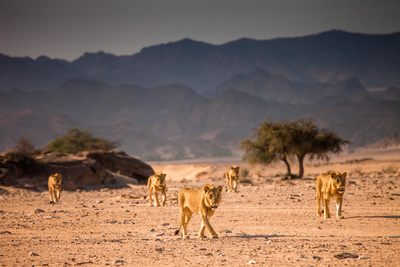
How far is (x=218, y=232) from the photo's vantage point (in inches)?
464

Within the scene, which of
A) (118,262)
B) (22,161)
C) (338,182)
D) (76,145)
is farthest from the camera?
(76,145)

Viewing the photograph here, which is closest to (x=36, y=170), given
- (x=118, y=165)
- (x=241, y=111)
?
(x=118, y=165)

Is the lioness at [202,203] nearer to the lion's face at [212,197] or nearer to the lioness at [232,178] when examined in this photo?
the lion's face at [212,197]

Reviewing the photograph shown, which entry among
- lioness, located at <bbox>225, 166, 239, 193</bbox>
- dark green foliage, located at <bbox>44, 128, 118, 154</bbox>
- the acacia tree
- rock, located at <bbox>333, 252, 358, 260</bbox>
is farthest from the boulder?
rock, located at <bbox>333, 252, 358, 260</bbox>

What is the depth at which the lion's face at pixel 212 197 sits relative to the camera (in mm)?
9742

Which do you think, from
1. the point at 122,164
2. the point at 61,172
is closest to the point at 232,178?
the point at 61,172

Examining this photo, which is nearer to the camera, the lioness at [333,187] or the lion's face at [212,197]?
the lion's face at [212,197]

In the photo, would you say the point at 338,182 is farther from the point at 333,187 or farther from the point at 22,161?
the point at 22,161

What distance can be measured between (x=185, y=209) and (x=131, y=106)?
173454 millimetres

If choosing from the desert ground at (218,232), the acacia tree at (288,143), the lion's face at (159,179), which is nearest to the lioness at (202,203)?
the desert ground at (218,232)

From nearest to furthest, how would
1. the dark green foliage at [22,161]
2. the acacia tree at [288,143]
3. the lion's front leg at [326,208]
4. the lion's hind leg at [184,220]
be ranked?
the lion's hind leg at [184,220] < the lion's front leg at [326,208] < the dark green foliage at [22,161] < the acacia tree at [288,143]

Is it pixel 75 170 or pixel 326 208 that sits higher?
pixel 75 170

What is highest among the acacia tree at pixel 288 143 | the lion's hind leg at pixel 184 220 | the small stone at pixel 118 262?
the acacia tree at pixel 288 143

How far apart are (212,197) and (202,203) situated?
1.48 feet
